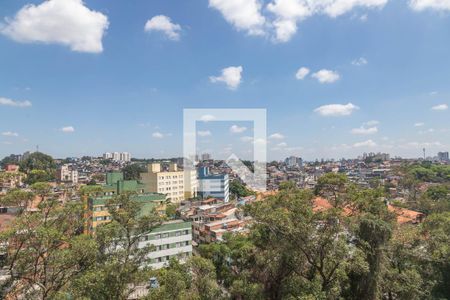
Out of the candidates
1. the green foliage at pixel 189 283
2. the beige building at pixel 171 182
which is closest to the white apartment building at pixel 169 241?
the green foliage at pixel 189 283

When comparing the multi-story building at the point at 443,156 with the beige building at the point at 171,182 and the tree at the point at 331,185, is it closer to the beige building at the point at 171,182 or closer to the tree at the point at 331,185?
the beige building at the point at 171,182

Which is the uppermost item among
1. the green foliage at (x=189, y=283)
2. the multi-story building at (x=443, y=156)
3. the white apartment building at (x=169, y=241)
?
the multi-story building at (x=443, y=156)

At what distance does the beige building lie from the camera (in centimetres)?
3331

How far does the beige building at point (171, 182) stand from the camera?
33312 mm

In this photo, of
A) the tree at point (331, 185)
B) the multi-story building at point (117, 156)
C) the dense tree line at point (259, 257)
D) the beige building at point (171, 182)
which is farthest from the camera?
the multi-story building at point (117, 156)

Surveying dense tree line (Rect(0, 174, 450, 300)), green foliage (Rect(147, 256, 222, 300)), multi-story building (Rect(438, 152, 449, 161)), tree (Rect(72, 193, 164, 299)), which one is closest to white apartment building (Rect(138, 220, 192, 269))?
dense tree line (Rect(0, 174, 450, 300))

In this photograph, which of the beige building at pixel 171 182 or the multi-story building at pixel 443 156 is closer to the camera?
the beige building at pixel 171 182

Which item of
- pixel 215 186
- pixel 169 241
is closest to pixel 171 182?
pixel 215 186

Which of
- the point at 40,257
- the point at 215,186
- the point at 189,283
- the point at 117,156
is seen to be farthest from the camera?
the point at 117,156

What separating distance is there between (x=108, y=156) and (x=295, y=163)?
61801mm

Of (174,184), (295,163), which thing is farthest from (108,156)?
(174,184)

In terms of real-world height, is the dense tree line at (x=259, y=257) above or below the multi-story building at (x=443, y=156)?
below

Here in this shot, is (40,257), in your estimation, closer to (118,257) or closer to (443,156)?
(118,257)

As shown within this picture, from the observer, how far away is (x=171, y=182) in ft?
113
